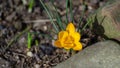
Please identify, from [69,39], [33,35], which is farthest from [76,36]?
[33,35]

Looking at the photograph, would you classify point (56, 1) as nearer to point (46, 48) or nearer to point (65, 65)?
point (46, 48)

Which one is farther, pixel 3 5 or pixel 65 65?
pixel 3 5

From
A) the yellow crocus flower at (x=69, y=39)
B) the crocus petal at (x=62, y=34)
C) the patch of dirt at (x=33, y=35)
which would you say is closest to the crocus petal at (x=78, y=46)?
the yellow crocus flower at (x=69, y=39)

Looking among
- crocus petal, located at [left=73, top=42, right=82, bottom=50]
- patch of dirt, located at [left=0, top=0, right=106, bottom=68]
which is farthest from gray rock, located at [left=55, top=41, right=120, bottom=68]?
patch of dirt, located at [left=0, top=0, right=106, bottom=68]

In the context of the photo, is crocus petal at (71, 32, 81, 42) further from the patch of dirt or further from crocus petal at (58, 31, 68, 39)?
the patch of dirt

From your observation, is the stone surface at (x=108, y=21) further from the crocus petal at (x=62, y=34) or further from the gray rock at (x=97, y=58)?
the crocus petal at (x=62, y=34)

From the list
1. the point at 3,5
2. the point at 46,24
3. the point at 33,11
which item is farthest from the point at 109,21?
the point at 3,5

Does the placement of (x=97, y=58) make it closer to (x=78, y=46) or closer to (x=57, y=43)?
(x=78, y=46)
